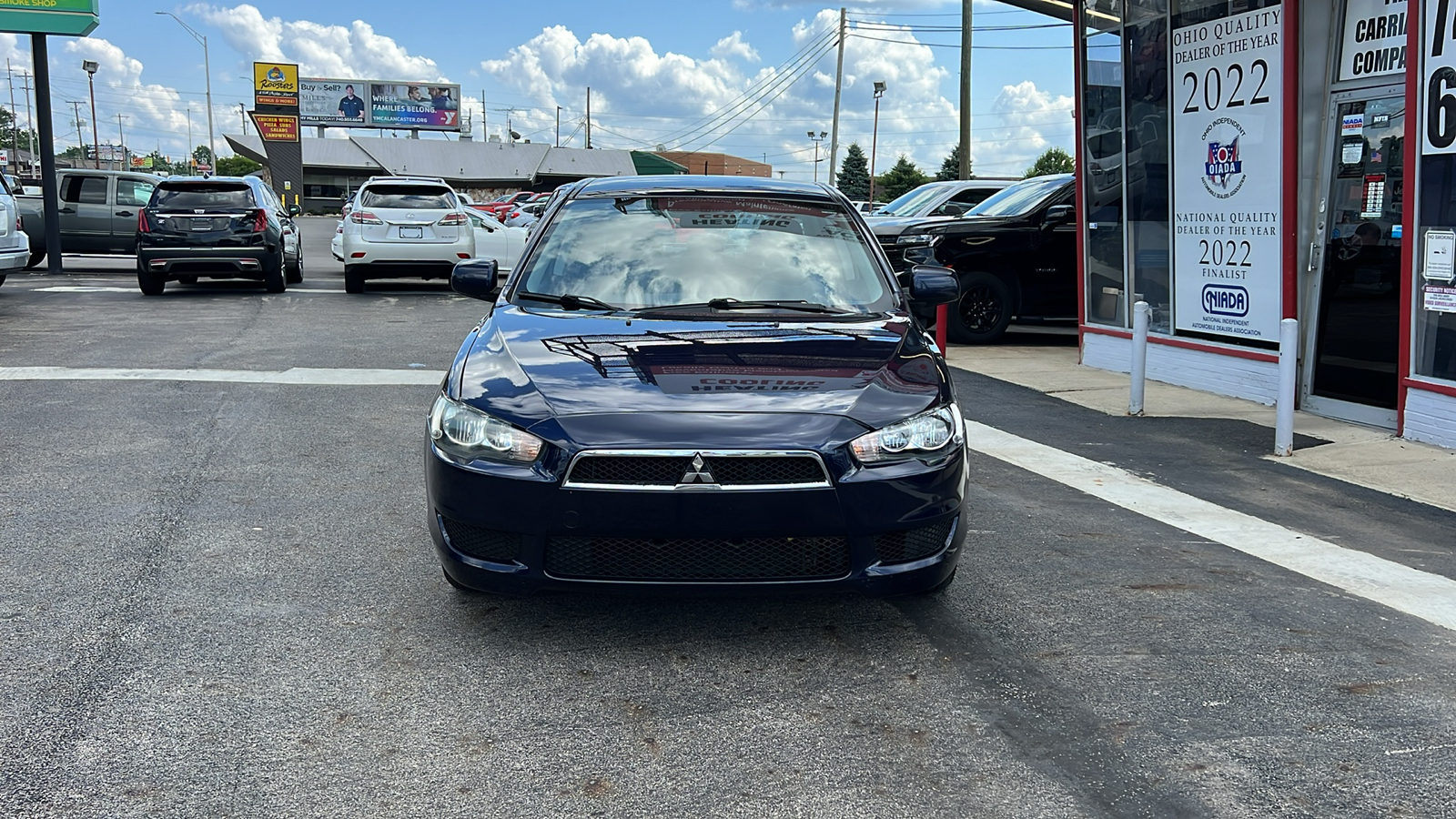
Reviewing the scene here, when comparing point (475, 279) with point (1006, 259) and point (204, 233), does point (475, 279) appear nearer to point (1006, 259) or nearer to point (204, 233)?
point (1006, 259)

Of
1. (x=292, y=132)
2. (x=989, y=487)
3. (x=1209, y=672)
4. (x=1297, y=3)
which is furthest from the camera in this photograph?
(x=292, y=132)

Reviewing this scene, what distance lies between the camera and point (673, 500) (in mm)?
3590

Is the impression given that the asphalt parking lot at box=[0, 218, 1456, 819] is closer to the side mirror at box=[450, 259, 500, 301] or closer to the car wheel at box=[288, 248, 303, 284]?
the side mirror at box=[450, 259, 500, 301]

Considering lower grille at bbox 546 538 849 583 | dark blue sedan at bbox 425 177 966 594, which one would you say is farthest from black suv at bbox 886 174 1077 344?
lower grille at bbox 546 538 849 583

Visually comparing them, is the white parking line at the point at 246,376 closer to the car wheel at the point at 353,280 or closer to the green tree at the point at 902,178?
the car wheel at the point at 353,280

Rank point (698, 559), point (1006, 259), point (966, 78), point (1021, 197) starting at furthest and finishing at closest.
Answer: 1. point (966, 78)
2. point (1021, 197)
3. point (1006, 259)
4. point (698, 559)

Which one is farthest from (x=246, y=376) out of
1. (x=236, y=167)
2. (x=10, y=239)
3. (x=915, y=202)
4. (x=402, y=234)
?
(x=236, y=167)

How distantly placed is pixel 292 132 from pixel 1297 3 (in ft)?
266

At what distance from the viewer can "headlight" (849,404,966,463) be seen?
3746 millimetres

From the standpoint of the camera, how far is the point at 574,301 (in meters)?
4.98

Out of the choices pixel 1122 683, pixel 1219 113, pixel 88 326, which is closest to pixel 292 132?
pixel 88 326

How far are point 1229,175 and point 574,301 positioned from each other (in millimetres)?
6800

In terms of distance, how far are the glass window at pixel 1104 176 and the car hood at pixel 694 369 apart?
719 cm

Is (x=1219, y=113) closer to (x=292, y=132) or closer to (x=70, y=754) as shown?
(x=70, y=754)
